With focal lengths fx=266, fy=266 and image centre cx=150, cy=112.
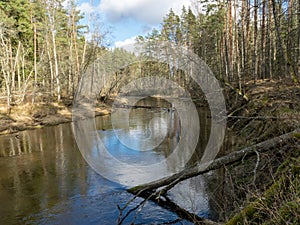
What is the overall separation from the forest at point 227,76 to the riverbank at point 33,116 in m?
0.08

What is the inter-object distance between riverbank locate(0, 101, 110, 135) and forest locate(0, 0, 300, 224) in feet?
0.25

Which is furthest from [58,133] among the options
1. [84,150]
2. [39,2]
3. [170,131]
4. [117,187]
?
[39,2]

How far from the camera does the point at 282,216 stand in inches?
109

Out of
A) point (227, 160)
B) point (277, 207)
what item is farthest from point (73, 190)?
point (277, 207)

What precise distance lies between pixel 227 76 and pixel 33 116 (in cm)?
1463

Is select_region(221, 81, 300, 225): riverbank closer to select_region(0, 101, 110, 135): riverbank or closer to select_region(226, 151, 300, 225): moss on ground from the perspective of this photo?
select_region(226, 151, 300, 225): moss on ground

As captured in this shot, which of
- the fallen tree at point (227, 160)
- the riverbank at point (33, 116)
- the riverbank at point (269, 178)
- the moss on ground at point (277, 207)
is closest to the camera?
the moss on ground at point (277, 207)

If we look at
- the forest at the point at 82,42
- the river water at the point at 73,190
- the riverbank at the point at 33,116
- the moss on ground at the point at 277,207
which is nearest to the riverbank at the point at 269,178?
the moss on ground at the point at 277,207

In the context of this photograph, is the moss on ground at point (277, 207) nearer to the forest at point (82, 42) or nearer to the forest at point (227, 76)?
the forest at point (227, 76)

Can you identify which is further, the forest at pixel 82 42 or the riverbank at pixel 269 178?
the forest at pixel 82 42

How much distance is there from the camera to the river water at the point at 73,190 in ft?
18.8

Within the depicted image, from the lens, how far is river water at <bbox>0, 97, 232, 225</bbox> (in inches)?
226

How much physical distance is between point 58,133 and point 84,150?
17.2 feet

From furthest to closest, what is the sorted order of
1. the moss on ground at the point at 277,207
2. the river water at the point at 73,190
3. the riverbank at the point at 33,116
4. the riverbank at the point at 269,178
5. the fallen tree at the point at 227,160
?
the riverbank at the point at 33,116 → the river water at the point at 73,190 → the fallen tree at the point at 227,160 → the riverbank at the point at 269,178 → the moss on ground at the point at 277,207
